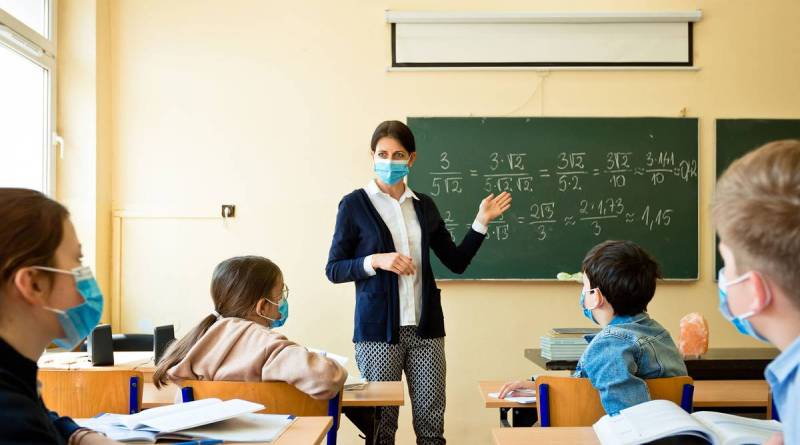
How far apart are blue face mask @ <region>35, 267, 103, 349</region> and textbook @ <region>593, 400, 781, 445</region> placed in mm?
1012

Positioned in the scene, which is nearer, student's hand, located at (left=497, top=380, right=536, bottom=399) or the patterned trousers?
student's hand, located at (left=497, top=380, right=536, bottom=399)

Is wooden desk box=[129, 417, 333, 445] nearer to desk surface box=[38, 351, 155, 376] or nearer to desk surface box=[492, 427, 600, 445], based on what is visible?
desk surface box=[492, 427, 600, 445]

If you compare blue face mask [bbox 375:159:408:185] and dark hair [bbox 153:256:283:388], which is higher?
blue face mask [bbox 375:159:408:185]

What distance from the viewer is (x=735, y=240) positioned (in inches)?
42.6

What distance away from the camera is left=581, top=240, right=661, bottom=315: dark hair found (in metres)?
2.24

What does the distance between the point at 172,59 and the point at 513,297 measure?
2.50 meters

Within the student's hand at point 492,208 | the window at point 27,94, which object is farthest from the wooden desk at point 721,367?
the window at point 27,94

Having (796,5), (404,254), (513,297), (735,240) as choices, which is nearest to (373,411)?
(404,254)

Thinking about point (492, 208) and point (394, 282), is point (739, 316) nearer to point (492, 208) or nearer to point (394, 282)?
point (394, 282)

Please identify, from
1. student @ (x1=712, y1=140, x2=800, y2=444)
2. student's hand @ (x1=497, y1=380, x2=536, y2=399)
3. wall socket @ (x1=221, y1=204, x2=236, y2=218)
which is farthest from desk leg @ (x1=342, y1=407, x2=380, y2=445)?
wall socket @ (x1=221, y1=204, x2=236, y2=218)

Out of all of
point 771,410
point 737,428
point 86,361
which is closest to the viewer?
point 737,428

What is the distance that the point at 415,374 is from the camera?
2904mm

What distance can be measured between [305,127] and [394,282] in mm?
1941

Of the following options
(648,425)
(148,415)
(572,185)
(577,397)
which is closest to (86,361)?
(148,415)
